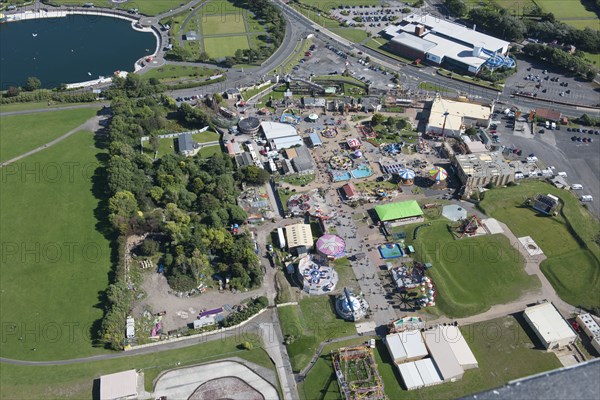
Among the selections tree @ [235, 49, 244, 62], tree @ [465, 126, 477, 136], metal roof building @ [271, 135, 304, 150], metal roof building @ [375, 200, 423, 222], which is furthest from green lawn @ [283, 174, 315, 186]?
tree @ [235, 49, 244, 62]

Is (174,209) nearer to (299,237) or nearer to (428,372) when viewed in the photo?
(299,237)

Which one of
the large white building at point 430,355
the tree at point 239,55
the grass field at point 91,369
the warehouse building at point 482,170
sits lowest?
the grass field at point 91,369

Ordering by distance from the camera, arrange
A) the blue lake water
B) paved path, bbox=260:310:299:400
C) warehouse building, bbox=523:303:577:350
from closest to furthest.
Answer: paved path, bbox=260:310:299:400 < warehouse building, bbox=523:303:577:350 < the blue lake water

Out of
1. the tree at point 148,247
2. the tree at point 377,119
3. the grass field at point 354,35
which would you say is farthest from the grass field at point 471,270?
the grass field at point 354,35

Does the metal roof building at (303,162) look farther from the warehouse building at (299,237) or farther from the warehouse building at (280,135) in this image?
the warehouse building at (299,237)

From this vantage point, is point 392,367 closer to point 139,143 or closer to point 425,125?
point 425,125

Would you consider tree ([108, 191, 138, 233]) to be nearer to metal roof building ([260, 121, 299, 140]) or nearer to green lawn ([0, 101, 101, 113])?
metal roof building ([260, 121, 299, 140])
